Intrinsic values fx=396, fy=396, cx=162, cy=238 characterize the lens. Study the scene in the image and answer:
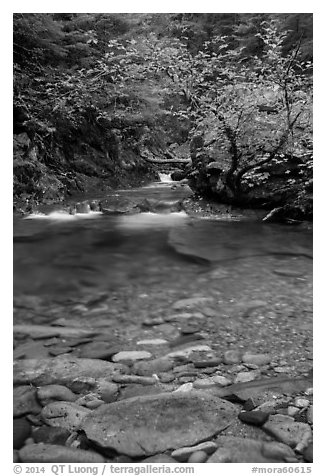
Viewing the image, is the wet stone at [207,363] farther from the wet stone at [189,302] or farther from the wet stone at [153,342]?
the wet stone at [189,302]

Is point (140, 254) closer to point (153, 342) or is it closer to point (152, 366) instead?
point (153, 342)

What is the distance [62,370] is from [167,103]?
10.3 feet

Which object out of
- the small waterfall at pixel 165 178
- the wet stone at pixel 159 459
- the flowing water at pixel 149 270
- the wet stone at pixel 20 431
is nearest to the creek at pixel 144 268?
the flowing water at pixel 149 270

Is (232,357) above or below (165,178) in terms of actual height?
below

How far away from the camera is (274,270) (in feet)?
9.34

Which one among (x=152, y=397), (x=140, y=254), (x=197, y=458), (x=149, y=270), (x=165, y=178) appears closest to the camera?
Answer: (x=197, y=458)

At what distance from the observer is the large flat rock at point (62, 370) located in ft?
5.47

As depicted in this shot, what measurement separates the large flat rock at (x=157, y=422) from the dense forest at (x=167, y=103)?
2.06 metres

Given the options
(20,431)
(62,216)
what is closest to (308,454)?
(20,431)

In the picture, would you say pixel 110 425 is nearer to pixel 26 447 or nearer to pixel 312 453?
pixel 26 447

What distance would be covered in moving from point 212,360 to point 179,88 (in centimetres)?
307

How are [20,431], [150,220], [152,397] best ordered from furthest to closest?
[150,220]
[152,397]
[20,431]

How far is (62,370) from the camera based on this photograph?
172 centimetres
